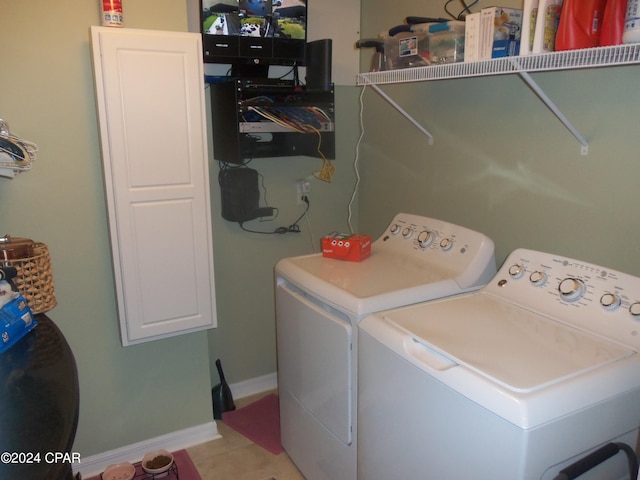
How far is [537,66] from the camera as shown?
4.62 feet

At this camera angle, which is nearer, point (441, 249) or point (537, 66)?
point (537, 66)

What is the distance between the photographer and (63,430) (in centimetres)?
94

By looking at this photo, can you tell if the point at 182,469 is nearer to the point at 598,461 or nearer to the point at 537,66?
the point at 598,461

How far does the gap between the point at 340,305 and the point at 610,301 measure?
78cm

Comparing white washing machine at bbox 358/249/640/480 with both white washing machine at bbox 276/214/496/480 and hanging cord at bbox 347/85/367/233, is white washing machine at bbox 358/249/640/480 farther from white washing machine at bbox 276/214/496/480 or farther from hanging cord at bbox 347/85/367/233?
hanging cord at bbox 347/85/367/233

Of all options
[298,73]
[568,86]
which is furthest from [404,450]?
[298,73]

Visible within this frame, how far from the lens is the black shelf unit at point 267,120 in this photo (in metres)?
2.20

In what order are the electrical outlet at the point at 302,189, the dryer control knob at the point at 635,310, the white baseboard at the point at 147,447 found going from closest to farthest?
the dryer control knob at the point at 635,310
the white baseboard at the point at 147,447
the electrical outlet at the point at 302,189

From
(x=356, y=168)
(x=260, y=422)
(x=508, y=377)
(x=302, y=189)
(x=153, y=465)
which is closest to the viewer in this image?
(x=508, y=377)

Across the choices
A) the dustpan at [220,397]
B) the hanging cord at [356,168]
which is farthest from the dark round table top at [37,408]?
the hanging cord at [356,168]

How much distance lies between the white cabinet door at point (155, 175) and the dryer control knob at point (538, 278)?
1225mm

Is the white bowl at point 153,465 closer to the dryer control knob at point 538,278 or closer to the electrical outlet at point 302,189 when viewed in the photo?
the electrical outlet at point 302,189

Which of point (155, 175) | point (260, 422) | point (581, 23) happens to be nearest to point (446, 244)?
point (581, 23)

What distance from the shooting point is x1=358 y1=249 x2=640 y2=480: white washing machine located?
1.10 m
